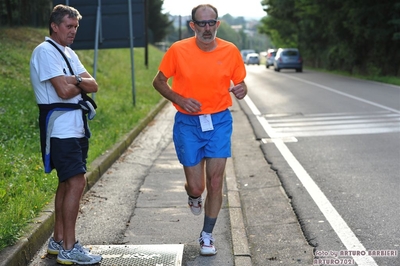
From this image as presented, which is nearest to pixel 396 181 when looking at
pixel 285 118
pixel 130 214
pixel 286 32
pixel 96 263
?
pixel 130 214

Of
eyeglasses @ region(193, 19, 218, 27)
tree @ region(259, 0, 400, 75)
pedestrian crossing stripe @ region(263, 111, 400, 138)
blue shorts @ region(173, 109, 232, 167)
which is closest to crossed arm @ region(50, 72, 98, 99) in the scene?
→ blue shorts @ region(173, 109, 232, 167)

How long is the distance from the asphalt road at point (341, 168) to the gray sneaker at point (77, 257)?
5.72 feet

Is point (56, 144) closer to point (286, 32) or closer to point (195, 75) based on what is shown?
point (195, 75)

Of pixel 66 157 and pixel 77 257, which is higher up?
pixel 66 157

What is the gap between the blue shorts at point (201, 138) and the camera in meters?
5.86

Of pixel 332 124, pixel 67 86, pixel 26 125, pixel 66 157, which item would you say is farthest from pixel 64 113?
pixel 332 124

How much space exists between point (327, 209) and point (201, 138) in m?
2.03

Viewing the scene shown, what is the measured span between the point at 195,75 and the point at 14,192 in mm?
2376

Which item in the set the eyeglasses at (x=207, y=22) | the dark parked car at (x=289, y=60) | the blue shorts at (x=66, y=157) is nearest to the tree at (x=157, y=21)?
the dark parked car at (x=289, y=60)

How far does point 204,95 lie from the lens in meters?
5.80

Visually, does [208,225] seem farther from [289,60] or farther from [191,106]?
[289,60]

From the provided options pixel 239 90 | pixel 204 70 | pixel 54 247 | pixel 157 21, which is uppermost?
pixel 204 70

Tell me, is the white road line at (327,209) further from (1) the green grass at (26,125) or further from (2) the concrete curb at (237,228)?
(1) the green grass at (26,125)

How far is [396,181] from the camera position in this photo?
855cm
